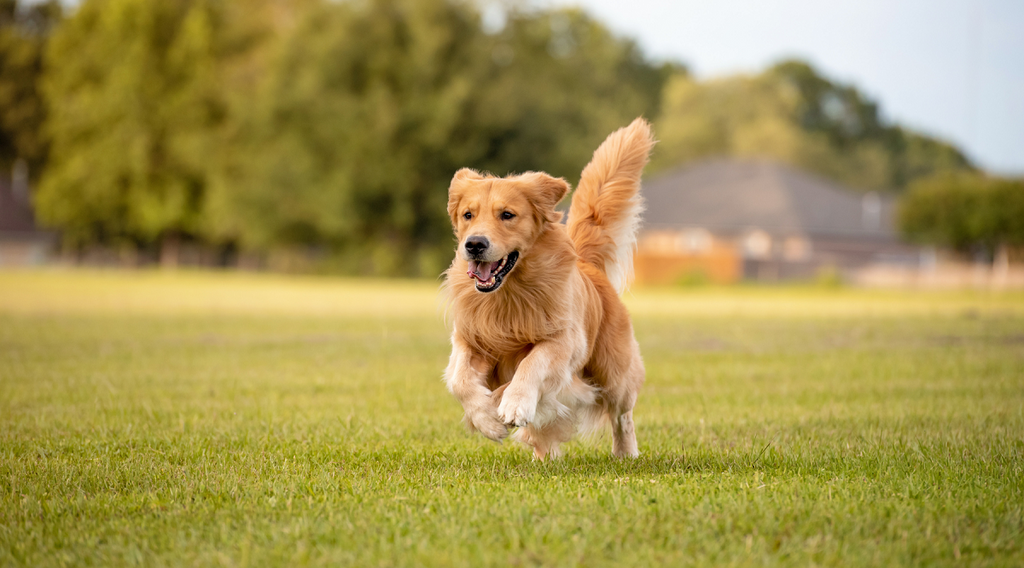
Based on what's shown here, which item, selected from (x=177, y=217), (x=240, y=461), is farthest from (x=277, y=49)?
(x=240, y=461)

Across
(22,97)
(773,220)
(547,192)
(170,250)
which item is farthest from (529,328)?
(22,97)

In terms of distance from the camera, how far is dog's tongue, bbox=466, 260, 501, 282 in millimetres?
5684

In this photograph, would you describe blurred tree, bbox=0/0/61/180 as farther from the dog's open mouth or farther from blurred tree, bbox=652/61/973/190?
the dog's open mouth

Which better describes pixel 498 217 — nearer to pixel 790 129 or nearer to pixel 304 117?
pixel 304 117

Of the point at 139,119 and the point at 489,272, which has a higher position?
the point at 139,119

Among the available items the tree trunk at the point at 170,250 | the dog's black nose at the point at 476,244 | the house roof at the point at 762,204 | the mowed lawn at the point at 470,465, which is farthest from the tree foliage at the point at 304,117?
the dog's black nose at the point at 476,244

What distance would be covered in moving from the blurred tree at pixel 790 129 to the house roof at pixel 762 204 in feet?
26.5

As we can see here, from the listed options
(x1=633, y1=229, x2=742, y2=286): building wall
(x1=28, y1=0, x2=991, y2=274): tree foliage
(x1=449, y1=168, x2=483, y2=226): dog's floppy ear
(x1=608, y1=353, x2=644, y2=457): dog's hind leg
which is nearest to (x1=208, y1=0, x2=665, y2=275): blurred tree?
(x1=28, y1=0, x2=991, y2=274): tree foliage

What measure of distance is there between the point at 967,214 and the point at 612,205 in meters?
49.6

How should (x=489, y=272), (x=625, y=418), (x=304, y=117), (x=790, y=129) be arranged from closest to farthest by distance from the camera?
(x=489, y=272), (x=625, y=418), (x=304, y=117), (x=790, y=129)

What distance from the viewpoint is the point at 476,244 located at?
18.3 ft

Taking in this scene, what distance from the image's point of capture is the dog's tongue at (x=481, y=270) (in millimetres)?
5684

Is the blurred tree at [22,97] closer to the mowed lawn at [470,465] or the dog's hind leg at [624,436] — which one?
the mowed lawn at [470,465]

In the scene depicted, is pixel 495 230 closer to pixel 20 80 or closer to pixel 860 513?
pixel 860 513
